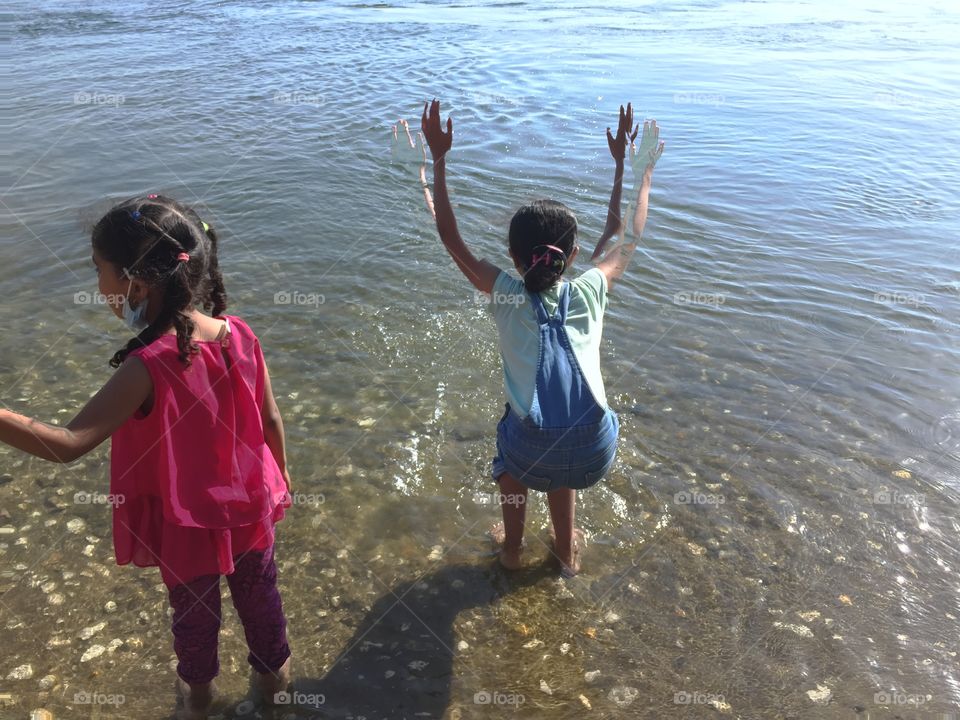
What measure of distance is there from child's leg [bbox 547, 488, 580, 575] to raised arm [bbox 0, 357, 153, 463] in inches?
82.2

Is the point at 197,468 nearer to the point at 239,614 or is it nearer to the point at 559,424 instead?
the point at 239,614

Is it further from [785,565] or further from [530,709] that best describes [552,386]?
[785,565]

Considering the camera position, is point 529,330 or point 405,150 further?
point 405,150

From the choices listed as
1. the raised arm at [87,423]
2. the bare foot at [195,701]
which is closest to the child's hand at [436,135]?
the raised arm at [87,423]

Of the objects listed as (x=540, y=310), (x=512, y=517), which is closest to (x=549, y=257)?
(x=540, y=310)

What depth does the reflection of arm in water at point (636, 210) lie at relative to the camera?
379cm

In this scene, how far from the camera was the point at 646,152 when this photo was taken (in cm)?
396

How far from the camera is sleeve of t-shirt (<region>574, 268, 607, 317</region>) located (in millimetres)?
3500

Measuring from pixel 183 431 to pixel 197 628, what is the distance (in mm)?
844

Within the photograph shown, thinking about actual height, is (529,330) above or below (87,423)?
below

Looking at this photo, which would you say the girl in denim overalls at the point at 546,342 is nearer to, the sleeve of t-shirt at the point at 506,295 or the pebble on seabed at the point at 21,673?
the sleeve of t-shirt at the point at 506,295

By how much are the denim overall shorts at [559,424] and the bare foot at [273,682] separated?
1418 mm

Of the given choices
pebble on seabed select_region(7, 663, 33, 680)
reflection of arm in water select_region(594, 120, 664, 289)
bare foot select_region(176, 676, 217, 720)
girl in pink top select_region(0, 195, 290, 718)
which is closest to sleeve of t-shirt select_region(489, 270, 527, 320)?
reflection of arm in water select_region(594, 120, 664, 289)

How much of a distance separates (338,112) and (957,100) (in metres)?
12.0
